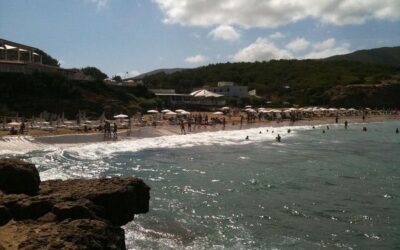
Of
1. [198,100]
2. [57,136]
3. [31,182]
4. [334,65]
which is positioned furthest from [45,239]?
[334,65]

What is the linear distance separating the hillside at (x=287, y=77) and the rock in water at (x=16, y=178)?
9953 centimetres

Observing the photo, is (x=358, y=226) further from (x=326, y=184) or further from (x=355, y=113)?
(x=355, y=113)

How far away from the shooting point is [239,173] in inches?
1051

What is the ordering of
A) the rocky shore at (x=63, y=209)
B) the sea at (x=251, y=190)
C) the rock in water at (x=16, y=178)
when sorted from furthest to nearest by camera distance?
the sea at (x=251, y=190) → the rock in water at (x=16, y=178) → the rocky shore at (x=63, y=209)

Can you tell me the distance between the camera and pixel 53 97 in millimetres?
62969

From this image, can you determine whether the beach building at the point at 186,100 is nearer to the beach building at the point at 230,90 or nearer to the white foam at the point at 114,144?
the beach building at the point at 230,90

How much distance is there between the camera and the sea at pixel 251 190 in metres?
13.8

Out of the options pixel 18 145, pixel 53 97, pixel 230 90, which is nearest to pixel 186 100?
pixel 230 90

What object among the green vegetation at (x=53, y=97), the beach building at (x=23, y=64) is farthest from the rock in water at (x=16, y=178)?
the beach building at (x=23, y=64)

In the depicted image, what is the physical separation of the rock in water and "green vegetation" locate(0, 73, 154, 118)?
46133mm

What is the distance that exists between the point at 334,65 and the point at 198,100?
252 feet

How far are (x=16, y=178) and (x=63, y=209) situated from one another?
2696 mm

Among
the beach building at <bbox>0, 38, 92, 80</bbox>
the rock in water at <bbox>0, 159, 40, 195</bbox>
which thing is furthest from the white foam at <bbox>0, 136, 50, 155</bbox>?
the beach building at <bbox>0, 38, 92, 80</bbox>

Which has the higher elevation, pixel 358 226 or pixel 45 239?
pixel 45 239
